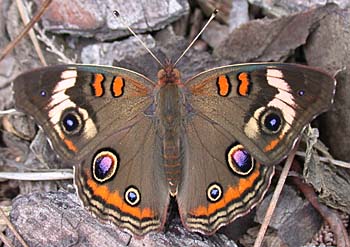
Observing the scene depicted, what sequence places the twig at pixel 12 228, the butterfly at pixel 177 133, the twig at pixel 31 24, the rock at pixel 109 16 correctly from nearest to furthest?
the twig at pixel 31 24 < the butterfly at pixel 177 133 < the twig at pixel 12 228 < the rock at pixel 109 16

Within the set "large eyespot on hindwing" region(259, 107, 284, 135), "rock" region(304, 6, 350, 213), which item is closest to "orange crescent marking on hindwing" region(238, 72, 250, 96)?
"large eyespot on hindwing" region(259, 107, 284, 135)

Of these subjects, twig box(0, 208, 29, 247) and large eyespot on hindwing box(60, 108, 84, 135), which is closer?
large eyespot on hindwing box(60, 108, 84, 135)

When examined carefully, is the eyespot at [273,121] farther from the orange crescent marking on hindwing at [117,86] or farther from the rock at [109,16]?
the rock at [109,16]

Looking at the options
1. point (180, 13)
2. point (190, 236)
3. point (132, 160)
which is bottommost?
point (190, 236)

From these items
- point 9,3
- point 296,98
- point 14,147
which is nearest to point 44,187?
point 14,147

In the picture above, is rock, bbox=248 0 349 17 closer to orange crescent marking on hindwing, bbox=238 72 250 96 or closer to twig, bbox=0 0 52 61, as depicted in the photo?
orange crescent marking on hindwing, bbox=238 72 250 96

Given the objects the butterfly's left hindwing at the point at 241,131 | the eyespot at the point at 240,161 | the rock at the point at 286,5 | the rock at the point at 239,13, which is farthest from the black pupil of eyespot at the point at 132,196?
the rock at the point at 286,5

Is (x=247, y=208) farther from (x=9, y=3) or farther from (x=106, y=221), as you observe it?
(x=9, y=3)
